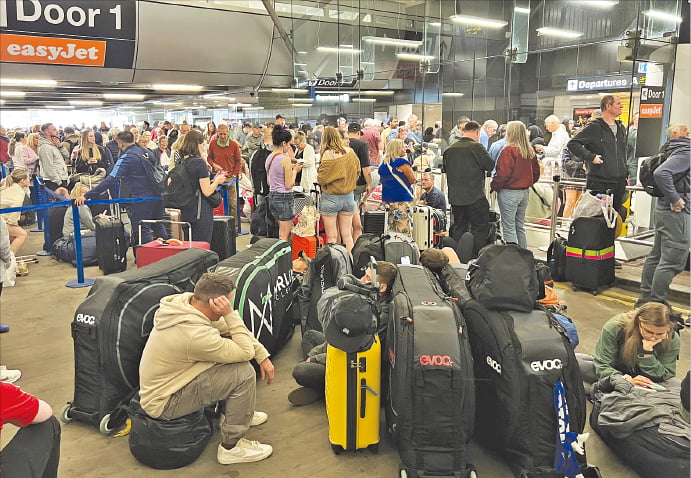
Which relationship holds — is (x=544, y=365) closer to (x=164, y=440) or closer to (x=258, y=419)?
(x=258, y=419)

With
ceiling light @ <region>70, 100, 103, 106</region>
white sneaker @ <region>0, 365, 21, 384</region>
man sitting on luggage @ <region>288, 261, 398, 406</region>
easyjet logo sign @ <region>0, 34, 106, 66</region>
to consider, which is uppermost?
easyjet logo sign @ <region>0, 34, 106, 66</region>

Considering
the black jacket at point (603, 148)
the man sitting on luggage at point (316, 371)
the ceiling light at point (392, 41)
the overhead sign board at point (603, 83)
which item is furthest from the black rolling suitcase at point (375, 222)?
the ceiling light at point (392, 41)

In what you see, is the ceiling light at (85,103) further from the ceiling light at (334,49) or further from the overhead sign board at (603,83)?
the overhead sign board at (603,83)

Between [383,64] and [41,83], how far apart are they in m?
5.45

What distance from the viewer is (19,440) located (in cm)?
195

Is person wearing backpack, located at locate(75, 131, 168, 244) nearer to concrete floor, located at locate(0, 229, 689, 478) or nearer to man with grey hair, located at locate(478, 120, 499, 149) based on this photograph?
concrete floor, located at locate(0, 229, 689, 478)

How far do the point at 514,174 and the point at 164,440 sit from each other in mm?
4564

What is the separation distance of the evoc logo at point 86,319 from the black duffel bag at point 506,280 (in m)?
2.07

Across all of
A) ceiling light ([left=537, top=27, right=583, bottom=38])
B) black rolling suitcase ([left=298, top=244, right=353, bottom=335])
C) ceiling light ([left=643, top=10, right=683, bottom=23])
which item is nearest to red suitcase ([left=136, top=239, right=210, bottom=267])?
black rolling suitcase ([left=298, top=244, right=353, bottom=335])

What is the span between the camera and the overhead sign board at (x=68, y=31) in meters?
7.06

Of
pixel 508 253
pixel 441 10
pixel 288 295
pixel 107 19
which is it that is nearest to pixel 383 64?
pixel 441 10

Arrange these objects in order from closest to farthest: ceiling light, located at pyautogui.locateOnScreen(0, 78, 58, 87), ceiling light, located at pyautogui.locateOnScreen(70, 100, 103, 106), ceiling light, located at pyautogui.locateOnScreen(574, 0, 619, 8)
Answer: ceiling light, located at pyautogui.locateOnScreen(0, 78, 58, 87), ceiling light, located at pyautogui.locateOnScreen(574, 0, 619, 8), ceiling light, located at pyautogui.locateOnScreen(70, 100, 103, 106)

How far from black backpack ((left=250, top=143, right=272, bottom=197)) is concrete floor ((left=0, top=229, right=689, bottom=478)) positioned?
3053mm

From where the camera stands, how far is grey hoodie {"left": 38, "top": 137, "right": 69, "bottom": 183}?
8.30 m
